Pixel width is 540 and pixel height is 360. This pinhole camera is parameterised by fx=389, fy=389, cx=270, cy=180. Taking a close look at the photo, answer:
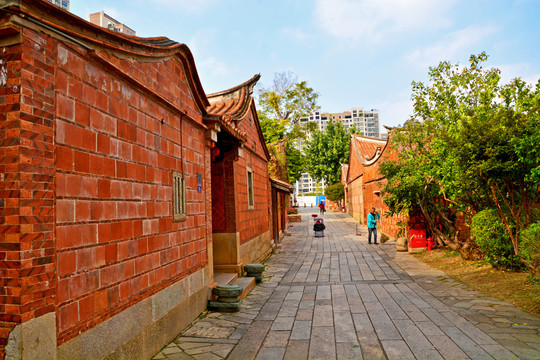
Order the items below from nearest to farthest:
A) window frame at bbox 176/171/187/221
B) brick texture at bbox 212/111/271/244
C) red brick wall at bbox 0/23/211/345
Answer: red brick wall at bbox 0/23/211/345 < window frame at bbox 176/171/187/221 < brick texture at bbox 212/111/271/244

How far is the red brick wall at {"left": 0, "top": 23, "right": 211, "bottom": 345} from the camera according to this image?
8.86 ft

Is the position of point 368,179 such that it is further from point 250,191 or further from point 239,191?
point 239,191

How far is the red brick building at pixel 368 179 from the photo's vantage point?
1938 centimetres

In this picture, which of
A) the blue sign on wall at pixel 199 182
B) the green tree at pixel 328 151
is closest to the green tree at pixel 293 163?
the green tree at pixel 328 151

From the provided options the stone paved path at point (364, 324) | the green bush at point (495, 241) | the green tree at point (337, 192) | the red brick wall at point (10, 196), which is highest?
the green tree at point (337, 192)

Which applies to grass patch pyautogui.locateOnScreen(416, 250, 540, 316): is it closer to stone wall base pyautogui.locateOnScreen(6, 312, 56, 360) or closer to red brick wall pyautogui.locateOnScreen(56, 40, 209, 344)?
red brick wall pyautogui.locateOnScreen(56, 40, 209, 344)

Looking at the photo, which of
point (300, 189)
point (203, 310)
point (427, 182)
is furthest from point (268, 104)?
point (300, 189)

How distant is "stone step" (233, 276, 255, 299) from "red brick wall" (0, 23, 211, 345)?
258 centimetres

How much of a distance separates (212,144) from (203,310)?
290cm

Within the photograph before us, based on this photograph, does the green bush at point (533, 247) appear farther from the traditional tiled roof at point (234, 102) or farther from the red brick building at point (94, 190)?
the traditional tiled roof at point (234, 102)

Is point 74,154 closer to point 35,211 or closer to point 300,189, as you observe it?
point 35,211

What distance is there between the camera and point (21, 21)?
9.00 feet

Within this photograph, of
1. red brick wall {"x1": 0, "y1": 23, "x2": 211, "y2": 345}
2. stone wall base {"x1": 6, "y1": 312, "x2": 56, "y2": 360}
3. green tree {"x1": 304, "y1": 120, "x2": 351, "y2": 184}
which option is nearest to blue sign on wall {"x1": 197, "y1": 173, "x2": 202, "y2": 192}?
red brick wall {"x1": 0, "y1": 23, "x2": 211, "y2": 345}

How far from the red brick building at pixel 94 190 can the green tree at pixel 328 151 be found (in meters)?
39.7
